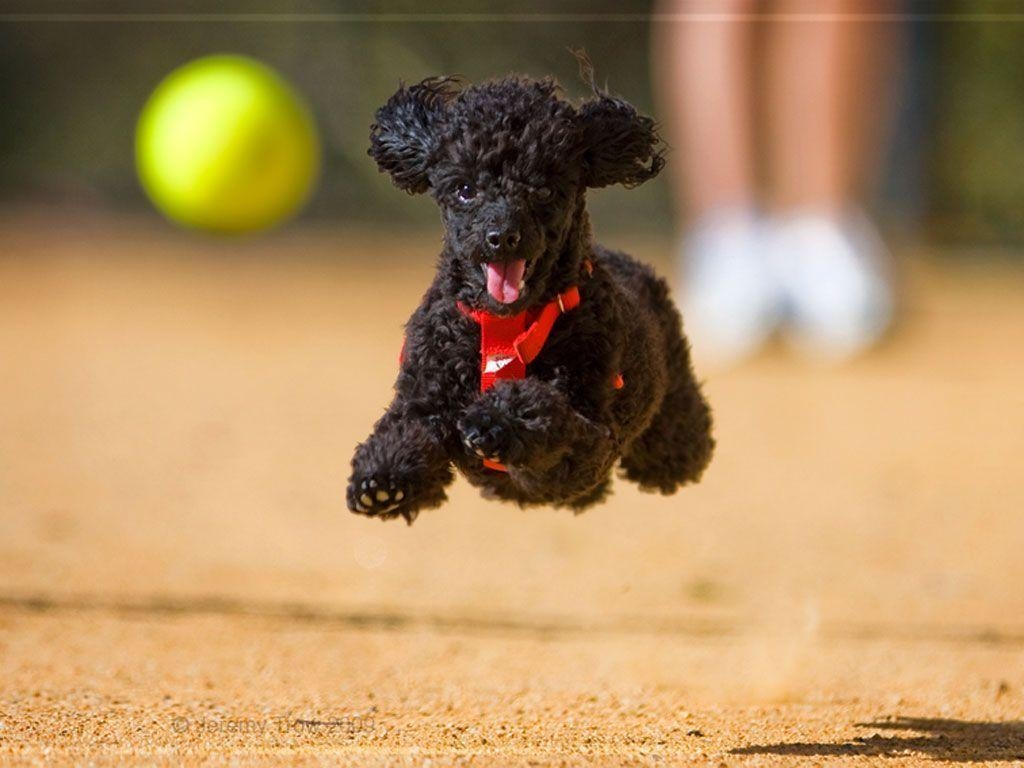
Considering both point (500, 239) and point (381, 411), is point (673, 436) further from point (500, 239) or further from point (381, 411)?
point (381, 411)

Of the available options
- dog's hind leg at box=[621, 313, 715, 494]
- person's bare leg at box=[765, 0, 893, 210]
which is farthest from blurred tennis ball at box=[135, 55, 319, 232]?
person's bare leg at box=[765, 0, 893, 210]

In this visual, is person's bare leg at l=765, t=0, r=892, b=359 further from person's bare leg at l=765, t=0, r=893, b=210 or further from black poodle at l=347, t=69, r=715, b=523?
black poodle at l=347, t=69, r=715, b=523

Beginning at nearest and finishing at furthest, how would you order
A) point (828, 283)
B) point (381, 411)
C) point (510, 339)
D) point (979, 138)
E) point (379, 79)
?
point (510, 339)
point (381, 411)
point (828, 283)
point (379, 79)
point (979, 138)

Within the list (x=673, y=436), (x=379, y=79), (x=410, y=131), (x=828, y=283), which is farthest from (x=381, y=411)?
(x=379, y=79)

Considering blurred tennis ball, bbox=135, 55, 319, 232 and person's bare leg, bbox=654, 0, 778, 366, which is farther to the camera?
person's bare leg, bbox=654, 0, 778, 366

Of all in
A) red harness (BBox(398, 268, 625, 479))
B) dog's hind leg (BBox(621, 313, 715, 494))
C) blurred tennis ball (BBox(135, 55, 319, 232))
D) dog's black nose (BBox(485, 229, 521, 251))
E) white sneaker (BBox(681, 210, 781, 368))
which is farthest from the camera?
white sneaker (BBox(681, 210, 781, 368))

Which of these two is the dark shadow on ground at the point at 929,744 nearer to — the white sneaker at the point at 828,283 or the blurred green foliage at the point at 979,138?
the white sneaker at the point at 828,283

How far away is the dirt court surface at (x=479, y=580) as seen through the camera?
432 cm

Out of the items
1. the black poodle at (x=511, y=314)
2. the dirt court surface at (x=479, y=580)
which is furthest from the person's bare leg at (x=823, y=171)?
the black poodle at (x=511, y=314)

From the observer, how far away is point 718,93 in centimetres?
1037

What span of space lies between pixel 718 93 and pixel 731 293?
52.8 inches

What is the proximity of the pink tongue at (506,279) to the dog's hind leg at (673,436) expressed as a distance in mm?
941

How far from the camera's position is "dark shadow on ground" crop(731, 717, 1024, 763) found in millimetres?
4027

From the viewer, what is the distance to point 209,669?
504cm
